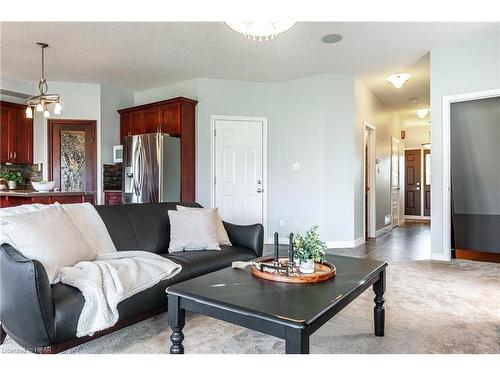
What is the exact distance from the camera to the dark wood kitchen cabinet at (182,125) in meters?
5.09

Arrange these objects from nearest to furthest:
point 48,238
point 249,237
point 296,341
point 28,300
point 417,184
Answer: point 296,341
point 28,300
point 48,238
point 249,237
point 417,184

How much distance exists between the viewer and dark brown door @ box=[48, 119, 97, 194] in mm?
5660

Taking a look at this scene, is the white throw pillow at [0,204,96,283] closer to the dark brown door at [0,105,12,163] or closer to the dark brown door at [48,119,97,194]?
the dark brown door at [48,119,97,194]

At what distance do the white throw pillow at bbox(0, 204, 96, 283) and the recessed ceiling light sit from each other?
330cm

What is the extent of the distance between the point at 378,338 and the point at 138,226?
1937 millimetres

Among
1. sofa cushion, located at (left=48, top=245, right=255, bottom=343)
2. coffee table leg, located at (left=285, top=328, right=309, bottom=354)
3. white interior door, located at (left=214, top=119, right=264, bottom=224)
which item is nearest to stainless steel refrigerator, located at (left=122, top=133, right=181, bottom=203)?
white interior door, located at (left=214, top=119, right=264, bottom=224)

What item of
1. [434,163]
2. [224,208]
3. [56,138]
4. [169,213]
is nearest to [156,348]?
[169,213]

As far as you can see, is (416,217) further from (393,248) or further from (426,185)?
(393,248)

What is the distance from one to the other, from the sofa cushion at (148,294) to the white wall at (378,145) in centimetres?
303

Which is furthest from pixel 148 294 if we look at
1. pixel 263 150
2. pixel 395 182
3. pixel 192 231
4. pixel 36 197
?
pixel 395 182

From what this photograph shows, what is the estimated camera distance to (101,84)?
5.69m

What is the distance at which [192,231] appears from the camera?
2791mm
